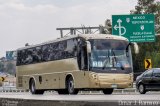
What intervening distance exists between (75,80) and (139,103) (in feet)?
61.6

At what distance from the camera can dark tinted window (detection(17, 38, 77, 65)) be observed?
27908 mm

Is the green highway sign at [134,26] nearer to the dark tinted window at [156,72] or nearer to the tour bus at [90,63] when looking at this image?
the tour bus at [90,63]

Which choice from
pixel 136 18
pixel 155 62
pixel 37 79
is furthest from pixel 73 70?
pixel 155 62

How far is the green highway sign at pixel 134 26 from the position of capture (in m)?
43.0

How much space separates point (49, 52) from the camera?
3023cm

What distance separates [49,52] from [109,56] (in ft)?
14.8

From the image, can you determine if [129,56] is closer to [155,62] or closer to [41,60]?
[41,60]

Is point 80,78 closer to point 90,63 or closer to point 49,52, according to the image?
point 90,63

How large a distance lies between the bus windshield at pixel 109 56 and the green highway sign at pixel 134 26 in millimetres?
15358

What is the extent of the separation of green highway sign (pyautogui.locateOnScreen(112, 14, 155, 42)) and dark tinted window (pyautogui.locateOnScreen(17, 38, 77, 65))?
33.9 feet

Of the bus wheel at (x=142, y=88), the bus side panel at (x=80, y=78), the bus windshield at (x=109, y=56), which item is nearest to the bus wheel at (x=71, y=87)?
the bus side panel at (x=80, y=78)

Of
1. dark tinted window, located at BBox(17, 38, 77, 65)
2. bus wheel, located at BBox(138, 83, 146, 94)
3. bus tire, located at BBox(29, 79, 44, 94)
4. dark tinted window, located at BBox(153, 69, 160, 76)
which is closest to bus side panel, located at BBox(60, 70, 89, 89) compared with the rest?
dark tinted window, located at BBox(17, 38, 77, 65)

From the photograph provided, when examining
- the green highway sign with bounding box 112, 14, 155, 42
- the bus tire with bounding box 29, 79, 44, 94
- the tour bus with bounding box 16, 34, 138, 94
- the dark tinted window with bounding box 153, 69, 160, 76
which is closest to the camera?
the tour bus with bounding box 16, 34, 138, 94

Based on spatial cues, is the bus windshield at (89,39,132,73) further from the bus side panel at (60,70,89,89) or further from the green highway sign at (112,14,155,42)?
the green highway sign at (112,14,155,42)
